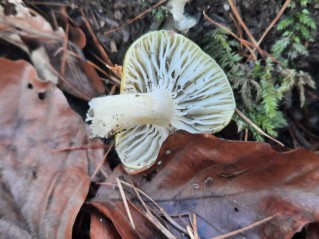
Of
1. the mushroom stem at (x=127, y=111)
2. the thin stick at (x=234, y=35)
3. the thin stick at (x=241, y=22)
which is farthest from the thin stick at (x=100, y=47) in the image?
the thin stick at (x=241, y=22)

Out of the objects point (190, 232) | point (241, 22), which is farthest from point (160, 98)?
point (190, 232)

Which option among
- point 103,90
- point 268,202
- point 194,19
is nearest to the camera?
point 268,202

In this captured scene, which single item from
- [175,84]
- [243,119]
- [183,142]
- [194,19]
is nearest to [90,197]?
[183,142]

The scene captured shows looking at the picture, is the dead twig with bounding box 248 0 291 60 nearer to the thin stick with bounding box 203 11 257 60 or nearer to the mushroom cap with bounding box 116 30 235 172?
the thin stick with bounding box 203 11 257 60

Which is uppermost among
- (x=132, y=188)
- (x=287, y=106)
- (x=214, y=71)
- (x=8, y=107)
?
(x=8, y=107)

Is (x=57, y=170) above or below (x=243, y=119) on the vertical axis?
above

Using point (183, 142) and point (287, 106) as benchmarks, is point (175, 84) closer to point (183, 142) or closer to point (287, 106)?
point (183, 142)
